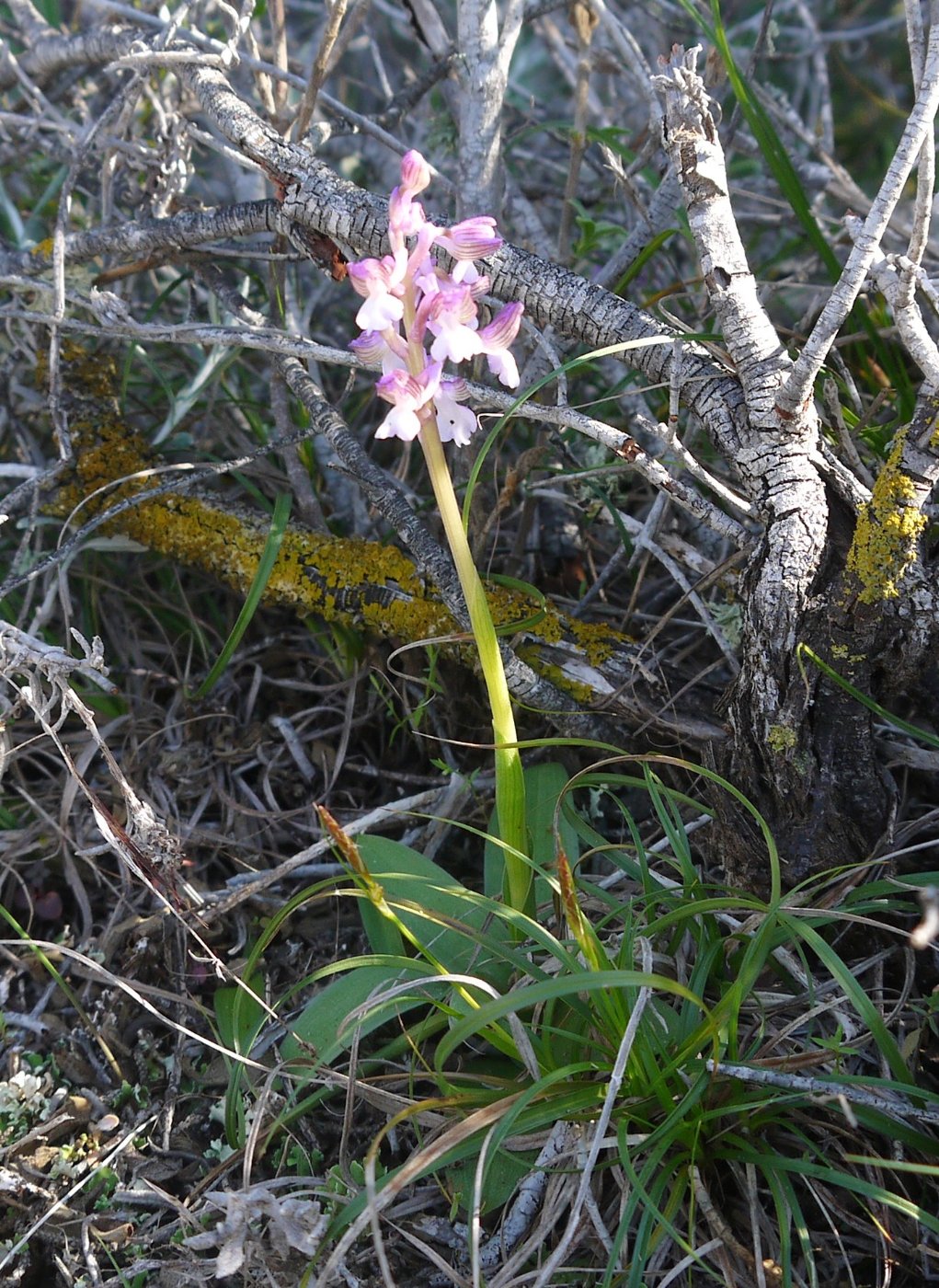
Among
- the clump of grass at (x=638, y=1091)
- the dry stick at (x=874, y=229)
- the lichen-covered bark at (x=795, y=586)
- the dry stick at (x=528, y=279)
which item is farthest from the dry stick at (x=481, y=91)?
the clump of grass at (x=638, y=1091)

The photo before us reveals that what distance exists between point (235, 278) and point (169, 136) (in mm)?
523

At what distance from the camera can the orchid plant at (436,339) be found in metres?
1.22

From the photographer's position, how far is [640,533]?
1.85m

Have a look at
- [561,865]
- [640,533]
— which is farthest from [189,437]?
[561,865]

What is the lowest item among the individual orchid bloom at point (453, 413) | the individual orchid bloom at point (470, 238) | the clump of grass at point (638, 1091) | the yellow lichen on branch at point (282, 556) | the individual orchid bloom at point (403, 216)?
the clump of grass at point (638, 1091)

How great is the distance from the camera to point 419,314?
1.25 m

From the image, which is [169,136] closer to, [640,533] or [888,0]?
[640,533]

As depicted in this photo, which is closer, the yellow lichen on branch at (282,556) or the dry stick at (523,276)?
the dry stick at (523,276)

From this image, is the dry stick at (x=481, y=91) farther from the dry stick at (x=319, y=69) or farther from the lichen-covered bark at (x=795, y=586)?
the lichen-covered bark at (x=795, y=586)

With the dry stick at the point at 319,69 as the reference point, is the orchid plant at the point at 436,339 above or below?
below

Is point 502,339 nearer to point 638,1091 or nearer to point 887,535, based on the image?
point 887,535

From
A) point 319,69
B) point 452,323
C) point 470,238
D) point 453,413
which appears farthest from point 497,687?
point 319,69

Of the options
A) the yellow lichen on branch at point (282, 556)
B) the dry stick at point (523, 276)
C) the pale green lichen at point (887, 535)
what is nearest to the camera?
the pale green lichen at point (887, 535)

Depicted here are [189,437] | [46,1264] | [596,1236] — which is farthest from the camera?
[189,437]
